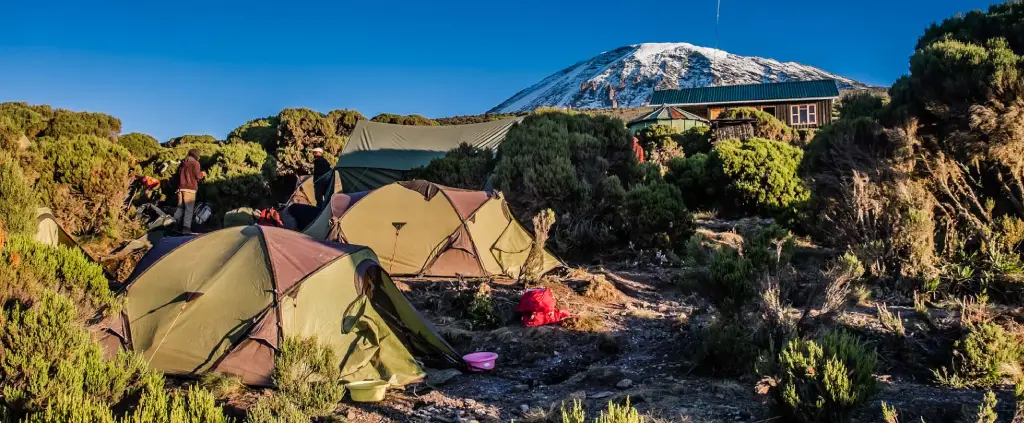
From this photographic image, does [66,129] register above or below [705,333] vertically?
above

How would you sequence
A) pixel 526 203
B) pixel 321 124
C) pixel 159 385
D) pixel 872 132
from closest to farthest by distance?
pixel 159 385
pixel 872 132
pixel 526 203
pixel 321 124

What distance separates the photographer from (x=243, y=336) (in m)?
5.57

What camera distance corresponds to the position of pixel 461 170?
1454cm

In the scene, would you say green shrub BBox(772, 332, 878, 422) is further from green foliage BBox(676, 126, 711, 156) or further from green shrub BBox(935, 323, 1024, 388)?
green foliage BBox(676, 126, 711, 156)

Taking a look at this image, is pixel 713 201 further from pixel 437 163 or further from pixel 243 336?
pixel 243 336

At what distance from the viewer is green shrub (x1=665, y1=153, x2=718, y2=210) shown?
1492cm

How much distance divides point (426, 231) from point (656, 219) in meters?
3.78

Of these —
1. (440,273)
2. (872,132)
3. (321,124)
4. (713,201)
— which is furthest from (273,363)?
(321,124)

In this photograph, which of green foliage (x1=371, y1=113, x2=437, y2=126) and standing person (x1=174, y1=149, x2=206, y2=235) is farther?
green foliage (x1=371, y1=113, x2=437, y2=126)

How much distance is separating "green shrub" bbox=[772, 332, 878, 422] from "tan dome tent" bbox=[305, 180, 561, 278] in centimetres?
592

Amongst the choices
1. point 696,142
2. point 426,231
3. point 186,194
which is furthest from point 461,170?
point 696,142

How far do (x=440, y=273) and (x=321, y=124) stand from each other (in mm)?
16880

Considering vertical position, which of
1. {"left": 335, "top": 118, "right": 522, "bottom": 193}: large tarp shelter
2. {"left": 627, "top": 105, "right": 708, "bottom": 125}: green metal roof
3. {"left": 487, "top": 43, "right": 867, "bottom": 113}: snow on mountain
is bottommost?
{"left": 335, "top": 118, "right": 522, "bottom": 193}: large tarp shelter

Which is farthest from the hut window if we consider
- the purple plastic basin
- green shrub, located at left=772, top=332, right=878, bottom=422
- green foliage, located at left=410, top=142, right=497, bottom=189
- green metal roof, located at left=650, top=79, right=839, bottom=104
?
green shrub, located at left=772, top=332, right=878, bottom=422
